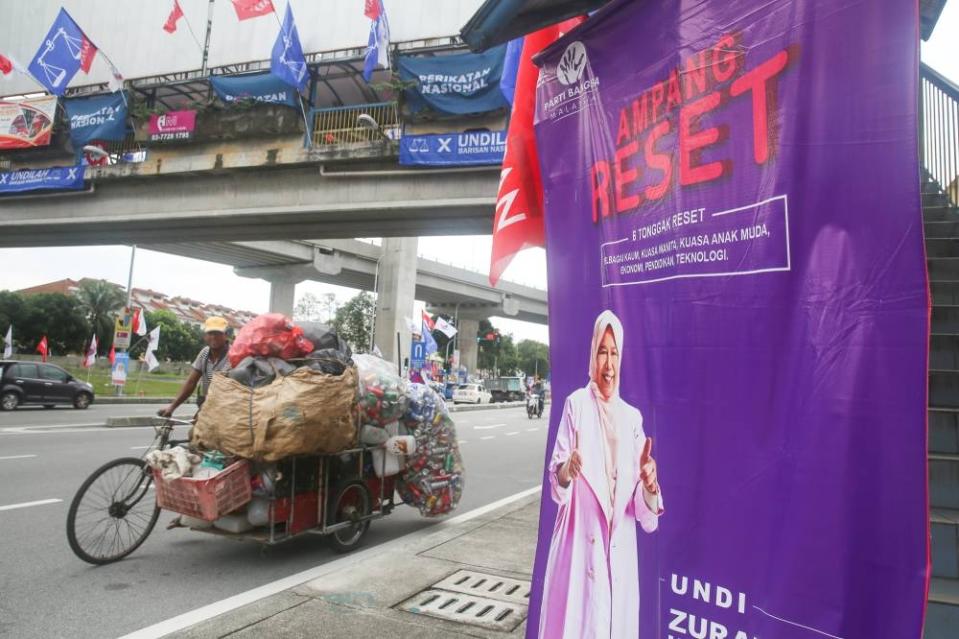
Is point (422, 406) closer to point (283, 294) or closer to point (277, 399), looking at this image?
point (277, 399)

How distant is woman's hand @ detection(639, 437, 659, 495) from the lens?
1.86 metres

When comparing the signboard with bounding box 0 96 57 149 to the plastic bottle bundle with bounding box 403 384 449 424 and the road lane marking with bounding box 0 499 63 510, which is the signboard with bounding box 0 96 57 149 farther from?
the plastic bottle bundle with bounding box 403 384 449 424

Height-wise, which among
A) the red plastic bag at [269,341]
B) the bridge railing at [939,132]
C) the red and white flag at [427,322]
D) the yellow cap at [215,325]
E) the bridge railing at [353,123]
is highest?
the bridge railing at [353,123]

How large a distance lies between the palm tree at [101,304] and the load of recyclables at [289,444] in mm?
78448

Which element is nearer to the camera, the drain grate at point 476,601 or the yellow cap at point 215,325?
the drain grate at point 476,601

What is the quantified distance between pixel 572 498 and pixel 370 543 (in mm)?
4265

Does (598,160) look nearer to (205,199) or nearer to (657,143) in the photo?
(657,143)

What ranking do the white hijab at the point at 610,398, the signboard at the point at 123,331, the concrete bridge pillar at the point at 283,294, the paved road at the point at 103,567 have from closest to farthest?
the white hijab at the point at 610,398, the paved road at the point at 103,567, the signboard at the point at 123,331, the concrete bridge pillar at the point at 283,294

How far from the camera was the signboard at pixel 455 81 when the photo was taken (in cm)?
1596

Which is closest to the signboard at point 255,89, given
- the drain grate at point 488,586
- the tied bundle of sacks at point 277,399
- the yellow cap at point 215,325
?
the yellow cap at point 215,325

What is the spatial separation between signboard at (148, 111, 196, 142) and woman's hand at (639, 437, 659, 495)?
822 inches

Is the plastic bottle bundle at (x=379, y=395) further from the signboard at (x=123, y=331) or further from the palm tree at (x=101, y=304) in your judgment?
the palm tree at (x=101, y=304)

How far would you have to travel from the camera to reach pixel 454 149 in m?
15.8

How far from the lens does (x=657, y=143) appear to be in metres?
1.94
